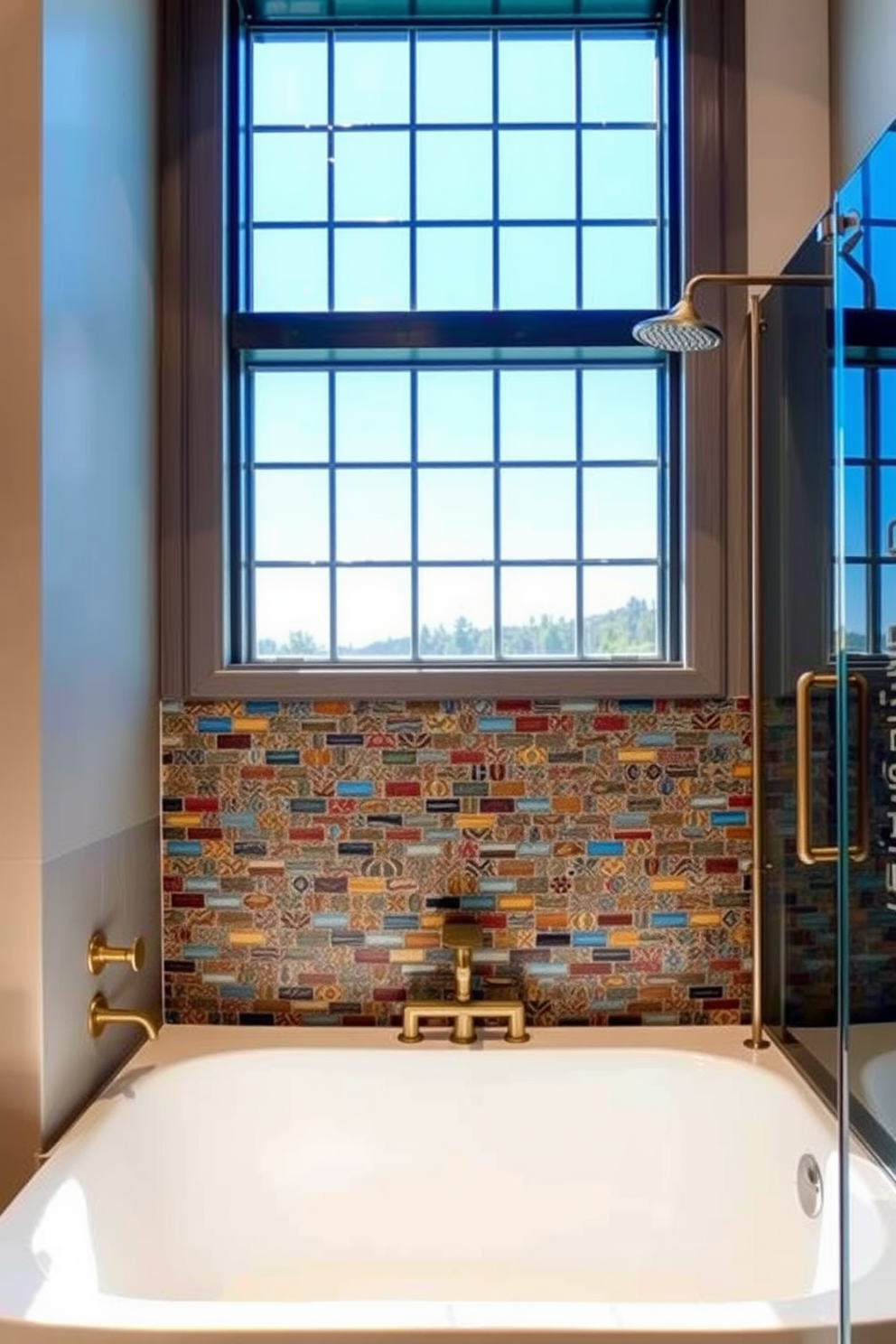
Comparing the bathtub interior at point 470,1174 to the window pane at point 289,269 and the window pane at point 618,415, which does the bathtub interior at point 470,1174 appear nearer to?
the window pane at point 618,415

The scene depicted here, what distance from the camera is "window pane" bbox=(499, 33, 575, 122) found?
6.27ft

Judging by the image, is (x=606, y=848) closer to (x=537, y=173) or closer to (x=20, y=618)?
(x=20, y=618)

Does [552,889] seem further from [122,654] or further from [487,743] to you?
[122,654]

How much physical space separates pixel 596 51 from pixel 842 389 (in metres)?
1.18

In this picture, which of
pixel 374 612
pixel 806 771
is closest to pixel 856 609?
pixel 806 771

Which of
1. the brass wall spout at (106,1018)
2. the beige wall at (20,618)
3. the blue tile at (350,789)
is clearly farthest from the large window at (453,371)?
the brass wall spout at (106,1018)

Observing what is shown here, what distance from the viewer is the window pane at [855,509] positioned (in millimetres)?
1237

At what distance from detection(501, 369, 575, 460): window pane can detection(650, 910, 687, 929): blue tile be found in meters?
0.99

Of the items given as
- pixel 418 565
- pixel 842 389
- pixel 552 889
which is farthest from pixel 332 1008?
pixel 842 389

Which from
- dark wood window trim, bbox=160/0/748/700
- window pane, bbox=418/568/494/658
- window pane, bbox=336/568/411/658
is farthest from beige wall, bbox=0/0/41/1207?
window pane, bbox=418/568/494/658

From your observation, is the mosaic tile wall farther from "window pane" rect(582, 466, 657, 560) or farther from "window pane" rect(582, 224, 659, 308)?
"window pane" rect(582, 224, 659, 308)

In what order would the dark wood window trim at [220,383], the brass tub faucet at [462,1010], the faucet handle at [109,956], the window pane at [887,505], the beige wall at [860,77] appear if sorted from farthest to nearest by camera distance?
1. the dark wood window trim at [220,383]
2. the brass tub faucet at [462,1010]
3. the beige wall at [860,77]
4. the faucet handle at [109,956]
5. the window pane at [887,505]

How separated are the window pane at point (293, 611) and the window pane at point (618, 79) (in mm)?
1200

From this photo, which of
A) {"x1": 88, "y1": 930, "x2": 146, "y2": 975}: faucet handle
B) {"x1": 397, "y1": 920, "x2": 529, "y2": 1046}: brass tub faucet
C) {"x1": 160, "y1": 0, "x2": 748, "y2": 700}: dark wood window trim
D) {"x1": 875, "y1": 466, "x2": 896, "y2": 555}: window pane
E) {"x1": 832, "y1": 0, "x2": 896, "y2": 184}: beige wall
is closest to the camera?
{"x1": 875, "y1": 466, "x2": 896, "y2": 555}: window pane
